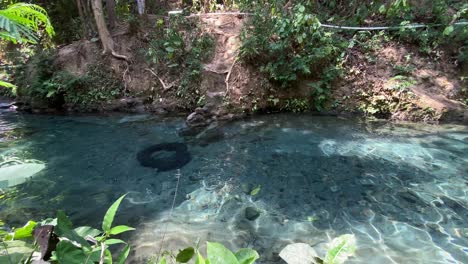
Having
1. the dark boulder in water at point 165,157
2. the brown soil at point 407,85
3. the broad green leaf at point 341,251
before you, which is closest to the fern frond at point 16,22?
the broad green leaf at point 341,251

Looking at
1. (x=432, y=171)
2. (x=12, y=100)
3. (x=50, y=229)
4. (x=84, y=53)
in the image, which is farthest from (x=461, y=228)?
(x=12, y=100)

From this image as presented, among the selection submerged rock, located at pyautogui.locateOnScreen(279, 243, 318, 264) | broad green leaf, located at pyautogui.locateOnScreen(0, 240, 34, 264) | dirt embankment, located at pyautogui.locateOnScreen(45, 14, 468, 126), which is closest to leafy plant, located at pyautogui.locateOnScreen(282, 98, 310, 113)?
dirt embankment, located at pyautogui.locateOnScreen(45, 14, 468, 126)

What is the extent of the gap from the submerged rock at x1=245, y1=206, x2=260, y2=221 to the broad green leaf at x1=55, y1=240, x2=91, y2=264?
2.74 m

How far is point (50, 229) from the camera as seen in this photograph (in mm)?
1442

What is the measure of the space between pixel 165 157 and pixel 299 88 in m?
4.51

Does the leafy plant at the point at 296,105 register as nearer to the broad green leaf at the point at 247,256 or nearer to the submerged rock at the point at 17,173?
the broad green leaf at the point at 247,256

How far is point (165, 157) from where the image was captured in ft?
19.6

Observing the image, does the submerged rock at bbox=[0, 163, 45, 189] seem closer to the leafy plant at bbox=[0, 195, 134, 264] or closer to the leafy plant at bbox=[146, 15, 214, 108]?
the leafy plant at bbox=[0, 195, 134, 264]

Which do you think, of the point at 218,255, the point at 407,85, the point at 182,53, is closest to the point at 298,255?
the point at 218,255

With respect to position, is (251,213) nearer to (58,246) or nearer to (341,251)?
(341,251)

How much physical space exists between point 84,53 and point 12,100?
353 cm

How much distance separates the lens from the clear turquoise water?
3541 millimetres

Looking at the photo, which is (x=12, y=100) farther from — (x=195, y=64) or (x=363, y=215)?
(x=363, y=215)

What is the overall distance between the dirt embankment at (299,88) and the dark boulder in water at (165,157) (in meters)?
1.36
